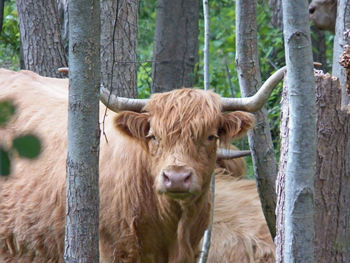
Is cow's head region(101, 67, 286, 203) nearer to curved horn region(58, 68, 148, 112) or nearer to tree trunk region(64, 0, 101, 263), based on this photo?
curved horn region(58, 68, 148, 112)

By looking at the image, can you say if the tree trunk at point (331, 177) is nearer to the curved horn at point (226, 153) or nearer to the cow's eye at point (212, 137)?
the cow's eye at point (212, 137)

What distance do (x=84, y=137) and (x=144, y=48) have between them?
37.8 feet

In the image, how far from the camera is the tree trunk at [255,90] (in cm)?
490

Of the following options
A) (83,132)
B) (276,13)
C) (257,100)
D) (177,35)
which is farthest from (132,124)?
(276,13)

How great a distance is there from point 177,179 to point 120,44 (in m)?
2.14

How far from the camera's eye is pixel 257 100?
4676 mm

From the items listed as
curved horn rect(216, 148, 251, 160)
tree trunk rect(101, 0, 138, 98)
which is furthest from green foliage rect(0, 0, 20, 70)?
curved horn rect(216, 148, 251, 160)

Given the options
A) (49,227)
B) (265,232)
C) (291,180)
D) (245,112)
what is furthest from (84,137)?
(265,232)

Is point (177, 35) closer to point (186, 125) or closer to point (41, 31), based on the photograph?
point (41, 31)

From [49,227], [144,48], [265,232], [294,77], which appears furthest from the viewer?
[144,48]

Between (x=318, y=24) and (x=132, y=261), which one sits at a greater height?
(x=318, y=24)

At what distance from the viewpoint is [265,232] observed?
645 cm

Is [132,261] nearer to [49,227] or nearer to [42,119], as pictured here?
[49,227]

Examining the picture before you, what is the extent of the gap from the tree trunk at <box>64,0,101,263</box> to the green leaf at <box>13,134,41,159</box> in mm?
1721
